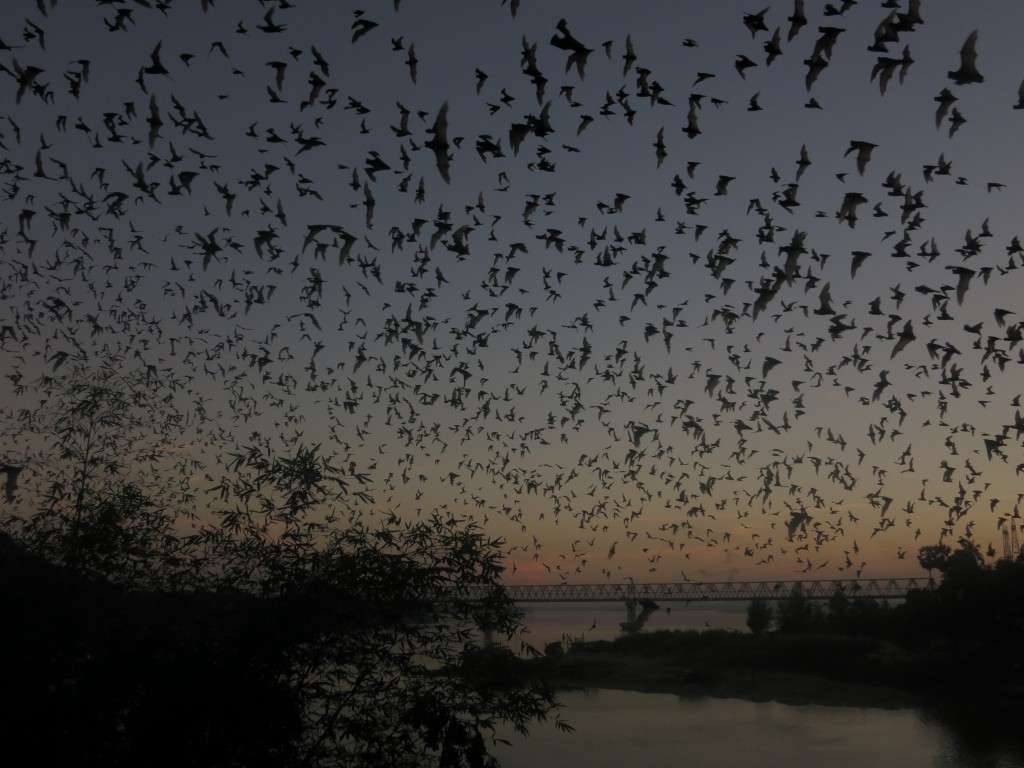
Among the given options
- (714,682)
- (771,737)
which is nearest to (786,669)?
(714,682)

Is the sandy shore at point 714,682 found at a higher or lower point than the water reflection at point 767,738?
higher

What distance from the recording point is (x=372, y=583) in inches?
843

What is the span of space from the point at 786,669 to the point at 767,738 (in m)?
18.0

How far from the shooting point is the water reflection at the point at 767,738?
55.5 m

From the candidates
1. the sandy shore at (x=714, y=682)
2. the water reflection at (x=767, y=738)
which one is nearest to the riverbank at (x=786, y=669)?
the sandy shore at (x=714, y=682)

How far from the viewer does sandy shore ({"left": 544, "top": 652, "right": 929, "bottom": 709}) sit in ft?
232

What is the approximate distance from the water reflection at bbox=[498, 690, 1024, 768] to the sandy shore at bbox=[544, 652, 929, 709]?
1.96 m

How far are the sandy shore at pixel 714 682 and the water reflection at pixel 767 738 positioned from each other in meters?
1.96

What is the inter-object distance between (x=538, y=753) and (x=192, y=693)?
41.8 metres

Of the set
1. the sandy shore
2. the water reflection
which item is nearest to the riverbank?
the sandy shore

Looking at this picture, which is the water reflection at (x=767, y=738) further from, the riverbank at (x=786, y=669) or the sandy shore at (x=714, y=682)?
the riverbank at (x=786, y=669)

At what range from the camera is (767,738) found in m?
62.3

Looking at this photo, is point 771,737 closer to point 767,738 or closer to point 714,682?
point 767,738

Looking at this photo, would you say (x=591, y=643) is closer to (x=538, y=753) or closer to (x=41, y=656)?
(x=538, y=753)
